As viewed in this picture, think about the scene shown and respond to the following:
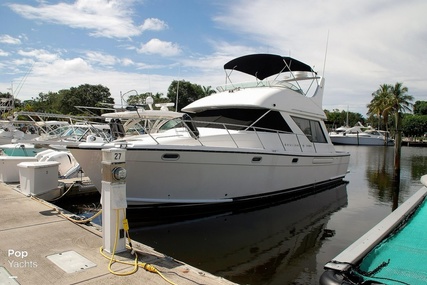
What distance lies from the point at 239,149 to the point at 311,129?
4134mm

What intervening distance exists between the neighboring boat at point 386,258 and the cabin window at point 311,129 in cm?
654

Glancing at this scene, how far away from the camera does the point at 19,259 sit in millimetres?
3971

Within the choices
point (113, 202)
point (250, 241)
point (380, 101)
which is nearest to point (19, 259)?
point (113, 202)

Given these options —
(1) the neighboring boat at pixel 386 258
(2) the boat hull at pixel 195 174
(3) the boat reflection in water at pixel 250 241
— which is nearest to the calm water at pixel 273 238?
(3) the boat reflection in water at pixel 250 241

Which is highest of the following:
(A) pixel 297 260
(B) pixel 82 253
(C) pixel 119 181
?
(C) pixel 119 181

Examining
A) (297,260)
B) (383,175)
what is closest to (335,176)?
(383,175)

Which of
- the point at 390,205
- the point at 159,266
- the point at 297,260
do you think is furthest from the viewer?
the point at 390,205

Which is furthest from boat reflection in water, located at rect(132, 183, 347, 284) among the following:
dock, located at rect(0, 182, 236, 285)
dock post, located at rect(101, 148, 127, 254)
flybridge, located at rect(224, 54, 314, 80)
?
flybridge, located at rect(224, 54, 314, 80)

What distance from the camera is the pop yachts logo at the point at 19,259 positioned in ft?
12.4

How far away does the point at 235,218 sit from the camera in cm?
813

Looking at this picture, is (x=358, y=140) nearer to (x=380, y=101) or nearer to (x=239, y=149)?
(x=380, y=101)

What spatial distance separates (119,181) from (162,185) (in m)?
3.24

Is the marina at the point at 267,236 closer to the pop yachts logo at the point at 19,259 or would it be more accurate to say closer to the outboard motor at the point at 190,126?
the pop yachts logo at the point at 19,259

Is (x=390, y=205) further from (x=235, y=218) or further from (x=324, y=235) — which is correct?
(x=235, y=218)
